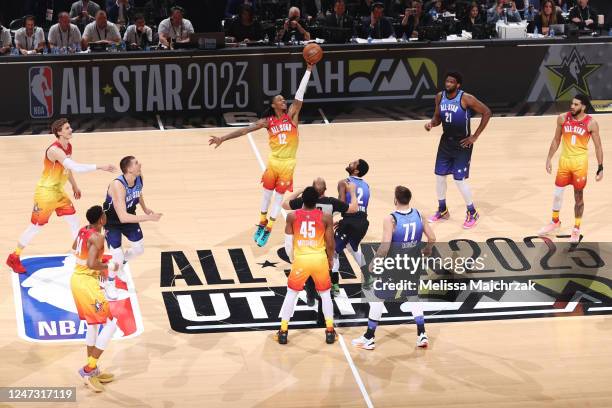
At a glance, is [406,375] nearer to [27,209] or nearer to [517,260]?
[517,260]

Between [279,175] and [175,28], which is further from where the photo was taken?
[175,28]

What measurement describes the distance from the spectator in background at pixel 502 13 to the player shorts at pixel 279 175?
385 inches

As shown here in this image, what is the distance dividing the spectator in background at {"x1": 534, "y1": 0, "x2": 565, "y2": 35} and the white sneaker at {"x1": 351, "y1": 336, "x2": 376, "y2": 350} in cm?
1251

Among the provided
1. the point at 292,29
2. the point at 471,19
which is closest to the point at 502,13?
the point at 471,19

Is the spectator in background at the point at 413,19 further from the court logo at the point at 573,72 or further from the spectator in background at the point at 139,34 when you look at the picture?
the spectator in background at the point at 139,34

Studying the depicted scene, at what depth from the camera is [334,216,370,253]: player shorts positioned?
13.7 meters

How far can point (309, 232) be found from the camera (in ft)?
39.9

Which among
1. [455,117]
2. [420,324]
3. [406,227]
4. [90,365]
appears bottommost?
[90,365]

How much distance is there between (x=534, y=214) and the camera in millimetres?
17109

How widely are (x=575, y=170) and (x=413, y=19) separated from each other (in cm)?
941

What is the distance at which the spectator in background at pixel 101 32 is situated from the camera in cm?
2219

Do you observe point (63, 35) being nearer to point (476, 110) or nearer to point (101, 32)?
point (101, 32)

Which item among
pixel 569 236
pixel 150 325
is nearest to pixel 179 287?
pixel 150 325

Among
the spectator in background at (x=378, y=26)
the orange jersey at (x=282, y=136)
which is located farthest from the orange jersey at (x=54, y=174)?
the spectator in background at (x=378, y=26)
